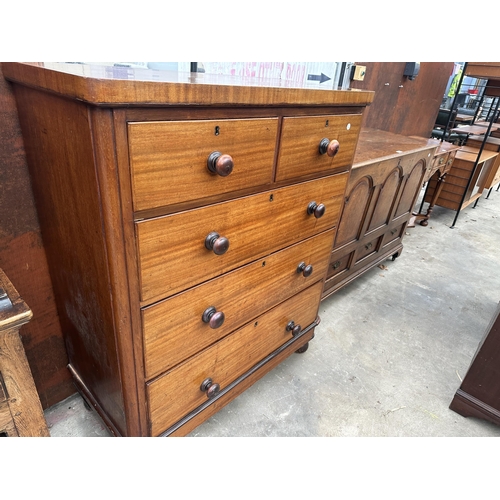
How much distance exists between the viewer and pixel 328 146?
1.07 metres

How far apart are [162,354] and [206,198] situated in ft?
1.40

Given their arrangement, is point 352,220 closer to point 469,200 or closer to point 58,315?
point 58,315

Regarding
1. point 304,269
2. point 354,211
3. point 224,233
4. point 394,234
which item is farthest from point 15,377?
point 394,234

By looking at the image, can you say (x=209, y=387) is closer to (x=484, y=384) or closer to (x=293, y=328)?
(x=293, y=328)

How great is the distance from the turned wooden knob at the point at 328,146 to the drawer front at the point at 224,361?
56cm

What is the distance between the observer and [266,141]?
35.0 inches

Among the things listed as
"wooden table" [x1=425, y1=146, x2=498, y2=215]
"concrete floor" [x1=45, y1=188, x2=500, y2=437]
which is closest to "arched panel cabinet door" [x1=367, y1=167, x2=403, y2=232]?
"concrete floor" [x1=45, y1=188, x2=500, y2=437]

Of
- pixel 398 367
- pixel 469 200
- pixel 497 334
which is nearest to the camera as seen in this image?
pixel 497 334

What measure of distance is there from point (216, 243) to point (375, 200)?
133cm

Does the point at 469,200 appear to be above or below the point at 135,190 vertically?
below

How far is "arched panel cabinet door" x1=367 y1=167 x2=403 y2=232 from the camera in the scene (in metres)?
1.96

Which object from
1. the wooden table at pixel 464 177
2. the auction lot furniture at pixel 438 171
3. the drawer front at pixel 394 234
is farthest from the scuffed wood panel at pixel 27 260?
the wooden table at pixel 464 177

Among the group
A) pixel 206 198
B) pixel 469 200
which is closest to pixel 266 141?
pixel 206 198

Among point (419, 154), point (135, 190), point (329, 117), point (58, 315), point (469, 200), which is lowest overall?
point (469, 200)
